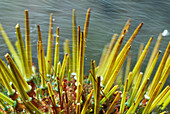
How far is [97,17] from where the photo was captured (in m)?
0.85

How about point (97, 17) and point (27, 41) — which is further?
point (97, 17)

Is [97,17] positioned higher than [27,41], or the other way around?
[97,17]

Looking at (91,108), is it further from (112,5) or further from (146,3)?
(146,3)

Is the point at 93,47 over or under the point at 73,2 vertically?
under

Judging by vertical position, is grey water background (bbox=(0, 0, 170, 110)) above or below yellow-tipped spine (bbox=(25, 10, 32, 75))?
above

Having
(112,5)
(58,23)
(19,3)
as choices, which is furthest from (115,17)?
(19,3)

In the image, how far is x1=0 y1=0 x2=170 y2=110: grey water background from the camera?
28.0 inches

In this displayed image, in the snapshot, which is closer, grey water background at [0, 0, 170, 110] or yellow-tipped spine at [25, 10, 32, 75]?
yellow-tipped spine at [25, 10, 32, 75]

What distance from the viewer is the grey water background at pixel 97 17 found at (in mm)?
712

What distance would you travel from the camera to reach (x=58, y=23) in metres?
0.76

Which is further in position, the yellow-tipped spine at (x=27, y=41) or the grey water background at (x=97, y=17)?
the grey water background at (x=97, y=17)

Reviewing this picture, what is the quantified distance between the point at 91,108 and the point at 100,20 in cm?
54

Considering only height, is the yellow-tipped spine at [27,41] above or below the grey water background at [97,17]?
below

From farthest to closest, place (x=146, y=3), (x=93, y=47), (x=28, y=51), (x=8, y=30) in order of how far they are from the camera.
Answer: (x=146, y=3)
(x=93, y=47)
(x=8, y=30)
(x=28, y=51)
